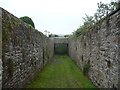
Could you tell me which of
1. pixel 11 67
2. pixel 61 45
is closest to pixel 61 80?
pixel 11 67

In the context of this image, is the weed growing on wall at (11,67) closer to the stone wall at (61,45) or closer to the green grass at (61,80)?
the green grass at (61,80)

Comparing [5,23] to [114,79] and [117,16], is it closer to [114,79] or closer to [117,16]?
[117,16]

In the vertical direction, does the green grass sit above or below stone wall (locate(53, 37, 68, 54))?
below

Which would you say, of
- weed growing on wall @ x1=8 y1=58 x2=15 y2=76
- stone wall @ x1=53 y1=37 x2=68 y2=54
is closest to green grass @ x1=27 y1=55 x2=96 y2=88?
weed growing on wall @ x1=8 y1=58 x2=15 y2=76

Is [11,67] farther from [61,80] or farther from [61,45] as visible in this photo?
[61,45]

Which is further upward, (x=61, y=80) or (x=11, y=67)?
(x=11, y=67)

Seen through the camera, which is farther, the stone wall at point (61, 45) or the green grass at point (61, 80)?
the stone wall at point (61, 45)

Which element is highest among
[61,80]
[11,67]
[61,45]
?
[61,45]

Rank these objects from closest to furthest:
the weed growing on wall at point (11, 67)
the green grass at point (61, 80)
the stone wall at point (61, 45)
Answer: the weed growing on wall at point (11, 67)
the green grass at point (61, 80)
the stone wall at point (61, 45)

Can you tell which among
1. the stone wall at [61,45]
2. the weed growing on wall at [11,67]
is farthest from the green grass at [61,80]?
the stone wall at [61,45]

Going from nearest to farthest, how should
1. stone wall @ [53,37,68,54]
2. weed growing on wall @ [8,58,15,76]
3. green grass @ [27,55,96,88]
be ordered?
weed growing on wall @ [8,58,15,76] < green grass @ [27,55,96,88] < stone wall @ [53,37,68,54]

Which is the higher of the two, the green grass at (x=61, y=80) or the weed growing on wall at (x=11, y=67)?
the weed growing on wall at (x=11, y=67)

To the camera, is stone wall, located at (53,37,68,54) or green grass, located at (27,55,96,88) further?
stone wall, located at (53,37,68,54)

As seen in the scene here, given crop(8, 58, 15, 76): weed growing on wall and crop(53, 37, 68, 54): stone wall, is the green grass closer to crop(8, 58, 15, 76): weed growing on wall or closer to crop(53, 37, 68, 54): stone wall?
crop(8, 58, 15, 76): weed growing on wall
